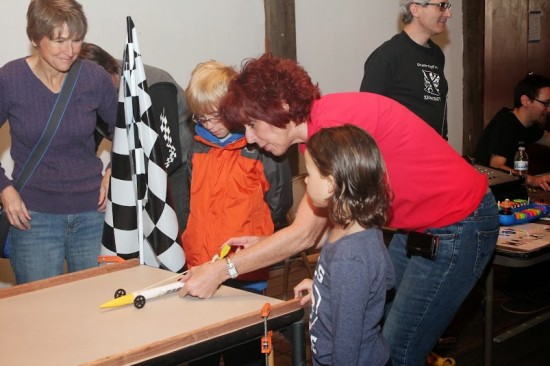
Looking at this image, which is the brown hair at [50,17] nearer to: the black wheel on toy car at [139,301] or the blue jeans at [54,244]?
the blue jeans at [54,244]

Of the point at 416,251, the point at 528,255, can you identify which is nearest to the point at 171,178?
the point at 416,251

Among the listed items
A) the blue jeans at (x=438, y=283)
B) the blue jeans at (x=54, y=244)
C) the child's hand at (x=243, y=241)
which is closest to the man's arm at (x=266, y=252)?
the child's hand at (x=243, y=241)

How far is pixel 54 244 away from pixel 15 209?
184 mm

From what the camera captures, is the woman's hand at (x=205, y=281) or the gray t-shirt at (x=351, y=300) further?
the woman's hand at (x=205, y=281)

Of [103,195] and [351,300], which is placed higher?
[103,195]

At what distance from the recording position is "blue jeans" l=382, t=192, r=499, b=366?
6.85ft

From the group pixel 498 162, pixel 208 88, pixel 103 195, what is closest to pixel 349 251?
pixel 208 88

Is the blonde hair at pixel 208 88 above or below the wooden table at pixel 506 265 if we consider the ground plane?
above

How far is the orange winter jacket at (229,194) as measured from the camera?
94.9 inches

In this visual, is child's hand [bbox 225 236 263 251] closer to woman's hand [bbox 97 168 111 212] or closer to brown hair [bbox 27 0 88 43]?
woman's hand [bbox 97 168 111 212]

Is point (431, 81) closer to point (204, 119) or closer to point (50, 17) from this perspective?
point (204, 119)

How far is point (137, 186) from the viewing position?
8.22 feet

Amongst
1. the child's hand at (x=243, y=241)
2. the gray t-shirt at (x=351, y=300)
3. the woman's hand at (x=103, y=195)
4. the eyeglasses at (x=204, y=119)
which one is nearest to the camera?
the gray t-shirt at (x=351, y=300)

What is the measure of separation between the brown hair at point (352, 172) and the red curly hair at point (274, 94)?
141 millimetres
